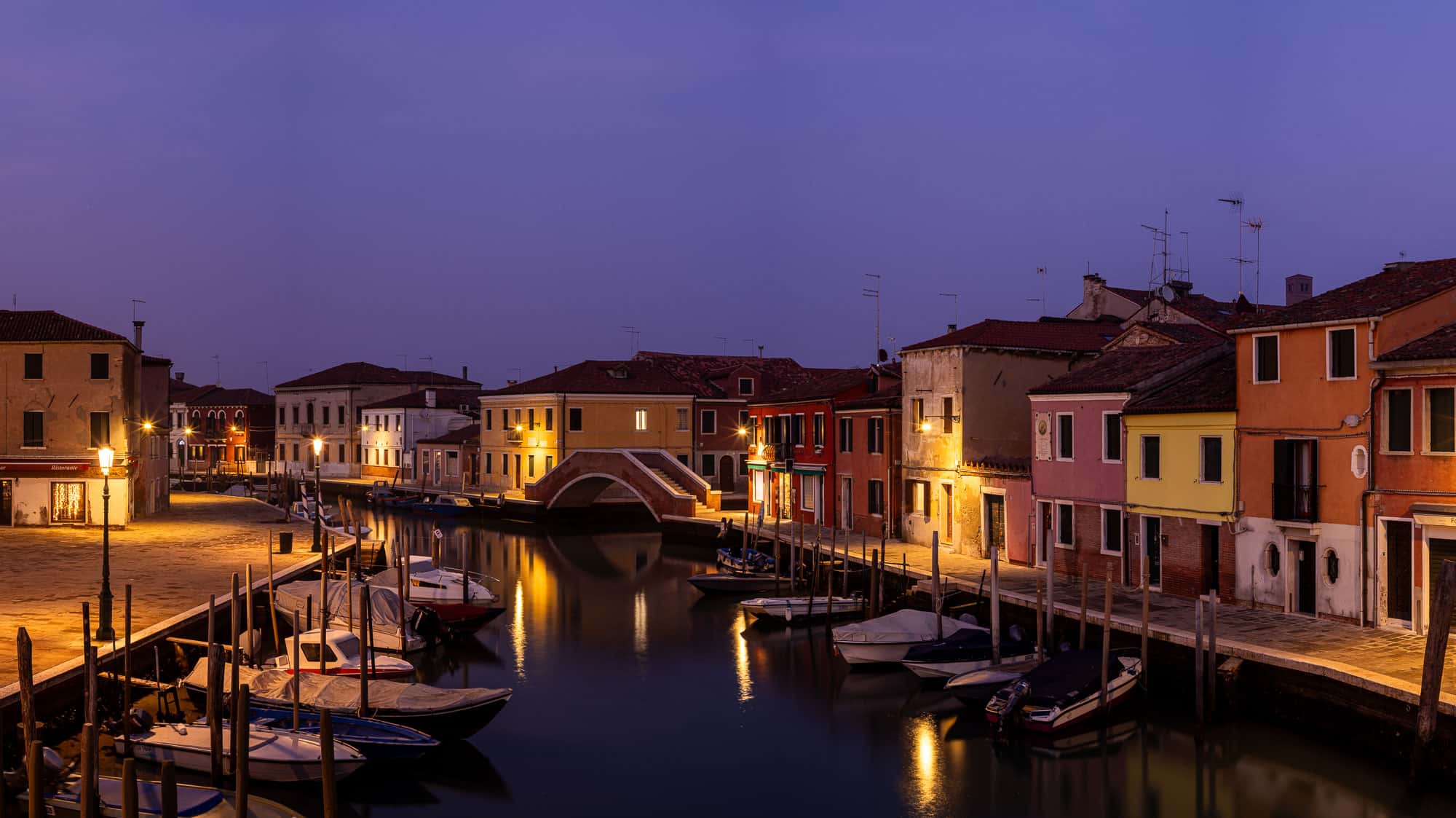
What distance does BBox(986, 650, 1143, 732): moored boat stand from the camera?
1869 centimetres

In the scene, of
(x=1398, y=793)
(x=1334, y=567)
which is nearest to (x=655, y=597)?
(x=1334, y=567)

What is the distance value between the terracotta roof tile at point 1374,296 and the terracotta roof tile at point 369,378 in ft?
208

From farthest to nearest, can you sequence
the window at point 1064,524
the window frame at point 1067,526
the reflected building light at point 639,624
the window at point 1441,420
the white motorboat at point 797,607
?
the white motorboat at point 797,607
the window at point 1064,524
the window frame at point 1067,526
the reflected building light at point 639,624
the window at point 1441,420

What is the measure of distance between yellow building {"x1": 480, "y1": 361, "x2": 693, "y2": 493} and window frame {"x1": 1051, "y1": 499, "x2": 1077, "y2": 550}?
1224 inches

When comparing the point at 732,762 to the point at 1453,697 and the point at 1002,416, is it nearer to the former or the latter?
the point at 1453,697

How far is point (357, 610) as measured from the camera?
25.5m

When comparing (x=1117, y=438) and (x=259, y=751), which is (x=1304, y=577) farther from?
(x=259, y=751)

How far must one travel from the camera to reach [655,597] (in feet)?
111

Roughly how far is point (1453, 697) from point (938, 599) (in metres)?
10.6

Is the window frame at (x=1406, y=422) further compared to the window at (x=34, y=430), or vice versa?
the window at (x=34, y=430)

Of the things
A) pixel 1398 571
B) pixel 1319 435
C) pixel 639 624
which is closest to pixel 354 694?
pixel 639 624

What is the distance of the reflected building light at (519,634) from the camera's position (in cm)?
2453

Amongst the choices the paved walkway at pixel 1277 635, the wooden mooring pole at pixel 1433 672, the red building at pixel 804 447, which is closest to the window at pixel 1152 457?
the paved walkway at pixel 1277 635

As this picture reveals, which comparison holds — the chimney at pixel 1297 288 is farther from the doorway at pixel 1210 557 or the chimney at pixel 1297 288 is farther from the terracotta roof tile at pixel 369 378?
the terracotta roof tile at pixel 369 378
